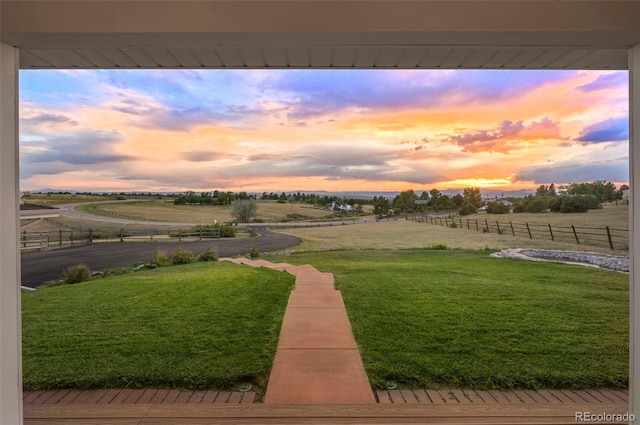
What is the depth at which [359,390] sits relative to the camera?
201 centimetres

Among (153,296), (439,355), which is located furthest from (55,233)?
(439,355)

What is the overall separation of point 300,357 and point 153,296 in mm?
1892

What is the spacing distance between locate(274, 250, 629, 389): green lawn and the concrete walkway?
0.39 ft

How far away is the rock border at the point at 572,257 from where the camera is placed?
355 cm

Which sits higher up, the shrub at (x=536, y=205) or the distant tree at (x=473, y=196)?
the distant tree at (x=473, y=196)

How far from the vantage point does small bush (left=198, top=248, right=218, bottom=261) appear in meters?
3.89

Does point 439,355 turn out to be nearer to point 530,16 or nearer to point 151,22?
point 530,16

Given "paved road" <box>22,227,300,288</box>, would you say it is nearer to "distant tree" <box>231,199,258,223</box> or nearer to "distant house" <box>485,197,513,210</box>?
"distant tree" <box>231,199,258,223</box>

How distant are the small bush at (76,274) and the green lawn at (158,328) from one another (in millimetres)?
87

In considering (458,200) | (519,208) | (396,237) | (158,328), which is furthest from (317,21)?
(519,208)

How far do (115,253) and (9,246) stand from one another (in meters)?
2.70

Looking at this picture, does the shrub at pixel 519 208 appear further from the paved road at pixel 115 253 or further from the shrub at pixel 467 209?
the paved road at pixel 115 253

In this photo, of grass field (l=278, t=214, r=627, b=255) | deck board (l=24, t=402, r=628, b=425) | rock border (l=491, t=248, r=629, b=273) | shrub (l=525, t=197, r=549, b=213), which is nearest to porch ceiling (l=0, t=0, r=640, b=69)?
deck board (l=24, t=402, r=628, b=425)

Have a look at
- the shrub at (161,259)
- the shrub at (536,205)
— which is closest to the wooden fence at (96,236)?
the shrub at (161,259)
